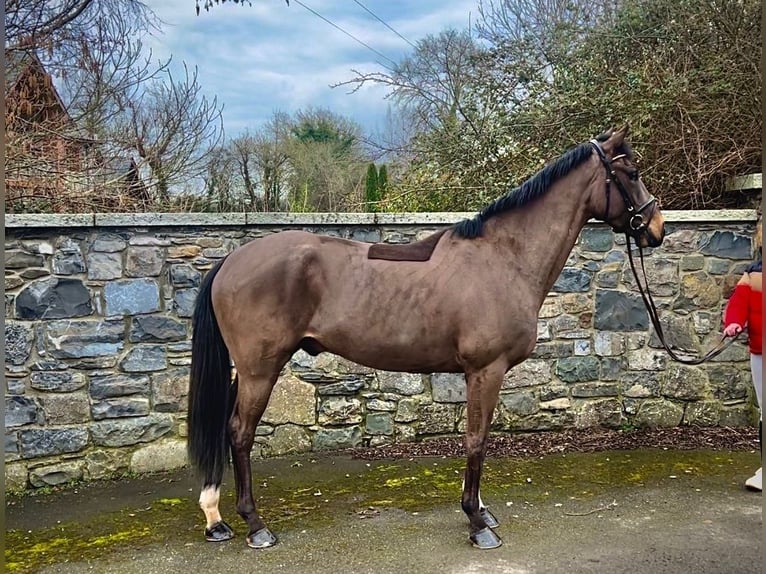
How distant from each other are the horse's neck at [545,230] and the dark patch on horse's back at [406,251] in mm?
305

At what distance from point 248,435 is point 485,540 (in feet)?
3.77

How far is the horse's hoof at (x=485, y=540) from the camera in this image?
8.58 feet

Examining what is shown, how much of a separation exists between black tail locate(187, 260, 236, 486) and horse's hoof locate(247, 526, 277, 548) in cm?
29

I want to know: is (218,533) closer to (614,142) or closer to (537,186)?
(537,186)

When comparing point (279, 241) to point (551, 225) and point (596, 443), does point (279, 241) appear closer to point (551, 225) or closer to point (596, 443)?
point (551, 225)

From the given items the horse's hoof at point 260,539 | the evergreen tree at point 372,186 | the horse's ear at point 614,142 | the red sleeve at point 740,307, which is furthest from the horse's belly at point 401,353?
the evergreen tree at point 372,186

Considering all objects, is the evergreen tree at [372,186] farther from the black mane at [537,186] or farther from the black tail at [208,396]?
the black tail at [208,396]

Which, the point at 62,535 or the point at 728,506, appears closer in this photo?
the point at 62,535

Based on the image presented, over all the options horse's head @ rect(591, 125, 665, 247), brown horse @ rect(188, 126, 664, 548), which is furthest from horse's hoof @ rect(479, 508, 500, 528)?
horse's head @ rect(591, 125, 665, 247)

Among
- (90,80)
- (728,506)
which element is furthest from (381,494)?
(90,80)

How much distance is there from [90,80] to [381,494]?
13.4ft

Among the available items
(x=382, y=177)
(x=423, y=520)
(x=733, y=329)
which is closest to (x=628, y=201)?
(x=733, y=329)

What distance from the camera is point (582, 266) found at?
420 cm

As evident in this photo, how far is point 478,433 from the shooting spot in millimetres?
2670
